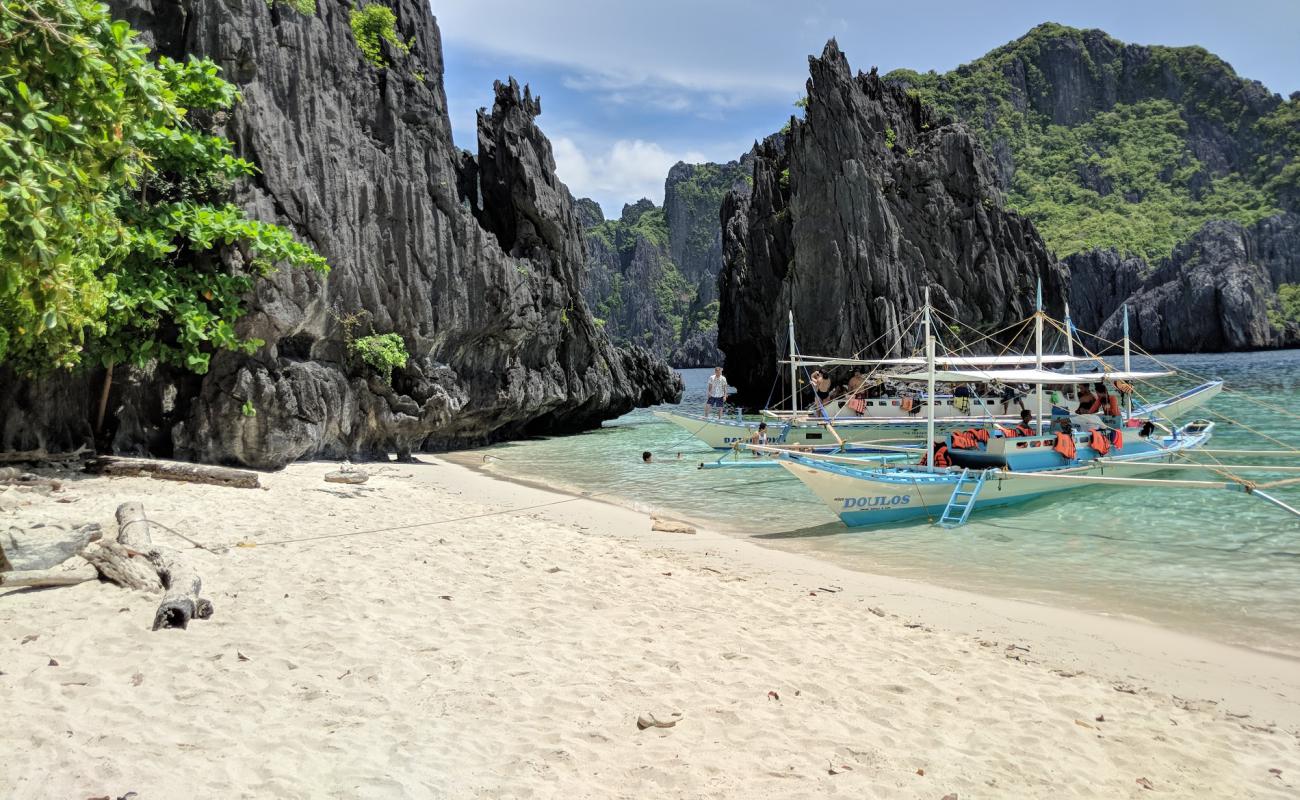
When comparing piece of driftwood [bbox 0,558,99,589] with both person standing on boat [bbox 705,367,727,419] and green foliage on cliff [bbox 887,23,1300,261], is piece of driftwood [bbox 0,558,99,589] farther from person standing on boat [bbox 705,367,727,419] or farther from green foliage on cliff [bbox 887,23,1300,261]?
green foliage on cliff [bbox 887,23,1300,261]

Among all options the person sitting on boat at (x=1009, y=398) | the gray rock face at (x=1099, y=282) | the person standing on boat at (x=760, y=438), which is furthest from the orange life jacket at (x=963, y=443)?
the gray rock face at (x=1099, y=282)

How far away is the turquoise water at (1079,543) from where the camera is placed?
32.9 feet

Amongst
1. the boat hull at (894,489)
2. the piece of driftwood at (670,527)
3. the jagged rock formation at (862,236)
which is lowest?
the piece of driftwood at (670,527)

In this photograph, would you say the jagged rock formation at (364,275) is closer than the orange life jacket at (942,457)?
Yes

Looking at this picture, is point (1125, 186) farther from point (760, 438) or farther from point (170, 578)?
point (170, 578)

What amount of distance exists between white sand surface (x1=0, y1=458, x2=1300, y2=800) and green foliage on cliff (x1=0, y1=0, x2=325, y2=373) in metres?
2.80

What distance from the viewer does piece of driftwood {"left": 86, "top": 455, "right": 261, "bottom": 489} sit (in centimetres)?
1395

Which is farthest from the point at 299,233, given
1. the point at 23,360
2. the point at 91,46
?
the point at 91,46

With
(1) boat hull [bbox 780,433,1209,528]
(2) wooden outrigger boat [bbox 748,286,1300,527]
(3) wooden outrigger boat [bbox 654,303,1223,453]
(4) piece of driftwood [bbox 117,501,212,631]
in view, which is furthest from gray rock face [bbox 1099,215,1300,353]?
(4) piece of driftwood [bbox 117,501,212,631]

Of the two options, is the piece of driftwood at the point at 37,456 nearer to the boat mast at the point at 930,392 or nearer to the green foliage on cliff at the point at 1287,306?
the boat mast at the point at 930,392

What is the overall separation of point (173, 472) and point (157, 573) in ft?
27.1

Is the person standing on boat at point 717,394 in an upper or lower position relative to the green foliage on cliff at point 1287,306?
lower

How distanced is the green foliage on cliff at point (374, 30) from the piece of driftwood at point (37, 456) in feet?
62.8

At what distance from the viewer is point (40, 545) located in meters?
7.34
